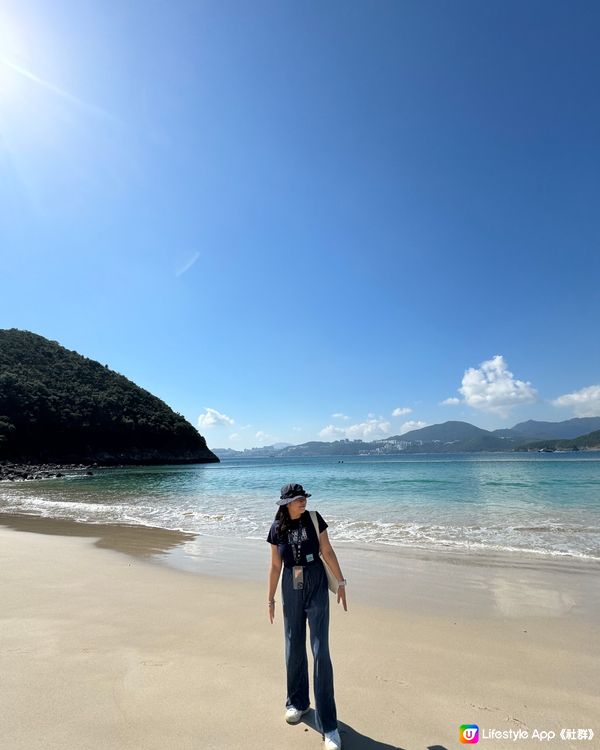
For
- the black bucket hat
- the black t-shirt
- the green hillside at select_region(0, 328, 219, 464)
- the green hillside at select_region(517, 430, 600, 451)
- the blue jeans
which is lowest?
the green hillside at select_region(517, 430, 600, 451)

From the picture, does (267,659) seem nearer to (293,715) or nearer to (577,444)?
(293,715)

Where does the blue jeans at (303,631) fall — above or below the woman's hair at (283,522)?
below

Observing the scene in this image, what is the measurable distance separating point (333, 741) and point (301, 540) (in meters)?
1.34

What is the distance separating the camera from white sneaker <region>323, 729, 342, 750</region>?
2.77 metres

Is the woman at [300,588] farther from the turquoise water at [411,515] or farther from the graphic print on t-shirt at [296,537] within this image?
the turquoise water at [411,515]

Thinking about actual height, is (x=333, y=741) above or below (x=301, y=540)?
below

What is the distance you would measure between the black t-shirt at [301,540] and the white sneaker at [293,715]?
1.13 metres

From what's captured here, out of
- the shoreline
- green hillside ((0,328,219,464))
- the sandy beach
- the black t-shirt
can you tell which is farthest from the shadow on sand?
green hillside ((0,328,219,464))

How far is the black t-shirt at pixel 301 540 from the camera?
10.5ft

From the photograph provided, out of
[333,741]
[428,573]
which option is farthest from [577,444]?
[333,741]

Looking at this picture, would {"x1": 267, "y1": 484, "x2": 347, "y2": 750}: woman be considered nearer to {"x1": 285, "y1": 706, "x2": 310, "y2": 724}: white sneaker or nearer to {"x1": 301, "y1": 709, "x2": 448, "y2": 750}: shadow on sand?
{"x1": 285, "y1": 706, "x2": 310, "y2": 724}: white sneaker

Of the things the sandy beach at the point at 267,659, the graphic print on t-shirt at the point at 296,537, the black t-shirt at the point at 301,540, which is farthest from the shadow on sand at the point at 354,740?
the graphic print on t-shirt at the point at 296,537
